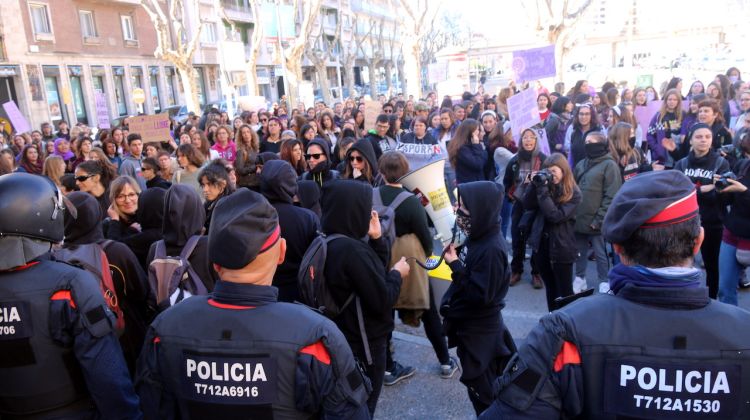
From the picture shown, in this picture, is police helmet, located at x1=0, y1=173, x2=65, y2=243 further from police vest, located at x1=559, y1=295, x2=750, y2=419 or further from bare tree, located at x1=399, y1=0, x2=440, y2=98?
bare tree, located at x1=399, y1=0, x2=440, y2=98

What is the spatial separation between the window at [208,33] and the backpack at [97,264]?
4066 centimetres

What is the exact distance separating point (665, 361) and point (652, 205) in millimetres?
434

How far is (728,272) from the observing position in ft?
14.7

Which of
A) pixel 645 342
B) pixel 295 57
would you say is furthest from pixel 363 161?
pixel 295 57

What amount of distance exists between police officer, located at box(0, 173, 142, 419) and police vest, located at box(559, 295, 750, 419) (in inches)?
69.7

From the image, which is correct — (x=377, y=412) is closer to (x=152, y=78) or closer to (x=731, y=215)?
(x=731, y=215)

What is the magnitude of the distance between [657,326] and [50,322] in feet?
6.92

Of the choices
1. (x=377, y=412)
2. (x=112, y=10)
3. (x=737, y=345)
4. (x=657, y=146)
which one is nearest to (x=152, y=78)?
(x=112, y=10)

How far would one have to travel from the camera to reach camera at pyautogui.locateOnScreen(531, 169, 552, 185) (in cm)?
482

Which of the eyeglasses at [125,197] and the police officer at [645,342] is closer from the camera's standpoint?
the police officer at [645,342]

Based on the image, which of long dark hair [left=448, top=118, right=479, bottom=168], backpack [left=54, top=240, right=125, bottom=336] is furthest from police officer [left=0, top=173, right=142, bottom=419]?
long dark hair [left=448, top=118, right=479, bottom=168]

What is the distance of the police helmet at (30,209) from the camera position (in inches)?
85.1

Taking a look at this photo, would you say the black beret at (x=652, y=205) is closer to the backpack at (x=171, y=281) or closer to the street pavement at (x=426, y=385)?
the backpack at (x=171, y=281)

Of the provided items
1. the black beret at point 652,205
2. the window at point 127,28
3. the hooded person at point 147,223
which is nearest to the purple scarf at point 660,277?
the black beret at point 652,205
